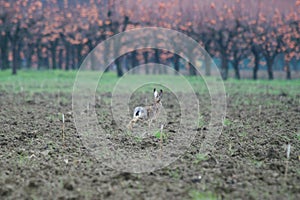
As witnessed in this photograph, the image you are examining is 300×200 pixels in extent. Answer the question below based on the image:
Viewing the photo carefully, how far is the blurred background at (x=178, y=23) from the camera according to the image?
1236 inches

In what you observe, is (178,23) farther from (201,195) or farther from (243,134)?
(201,195)

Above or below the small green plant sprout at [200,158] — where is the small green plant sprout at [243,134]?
above

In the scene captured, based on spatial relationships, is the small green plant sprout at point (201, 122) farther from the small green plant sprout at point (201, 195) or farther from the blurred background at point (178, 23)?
the blurred background at point (178, 23)

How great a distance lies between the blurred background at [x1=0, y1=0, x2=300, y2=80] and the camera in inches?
1236

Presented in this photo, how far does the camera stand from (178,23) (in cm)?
3544

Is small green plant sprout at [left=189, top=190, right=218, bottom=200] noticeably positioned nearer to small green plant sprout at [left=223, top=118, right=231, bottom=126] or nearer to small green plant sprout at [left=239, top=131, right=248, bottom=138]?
small green plant sprout at [left=239, top=131, right=248, bottom=138]

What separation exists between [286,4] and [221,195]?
3069cm

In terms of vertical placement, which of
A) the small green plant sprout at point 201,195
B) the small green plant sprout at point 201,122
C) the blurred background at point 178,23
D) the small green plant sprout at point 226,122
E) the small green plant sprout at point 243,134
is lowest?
the small green plant sprout at point 201,195

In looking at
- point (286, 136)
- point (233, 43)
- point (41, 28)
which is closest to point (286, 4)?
point (233, 43)

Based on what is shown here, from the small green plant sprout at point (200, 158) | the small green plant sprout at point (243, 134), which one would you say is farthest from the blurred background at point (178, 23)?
the small green plant sprout at point (200, 158)

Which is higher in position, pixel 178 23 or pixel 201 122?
pixel 178 23

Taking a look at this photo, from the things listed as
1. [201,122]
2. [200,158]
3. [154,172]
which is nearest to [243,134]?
[201,122]

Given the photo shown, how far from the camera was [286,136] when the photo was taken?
28.9 ft

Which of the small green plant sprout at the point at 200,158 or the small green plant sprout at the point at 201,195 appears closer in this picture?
the small green plant sprout at the point at 201,195
